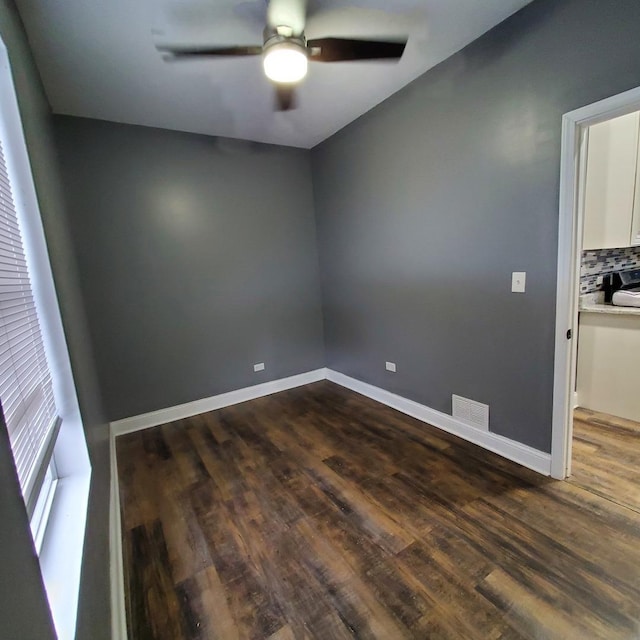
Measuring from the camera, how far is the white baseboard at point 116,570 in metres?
1.26

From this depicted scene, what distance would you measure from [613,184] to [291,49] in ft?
8.82

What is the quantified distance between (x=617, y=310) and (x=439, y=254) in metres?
1.45

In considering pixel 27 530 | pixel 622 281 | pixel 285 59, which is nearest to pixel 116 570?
pixel 27 530

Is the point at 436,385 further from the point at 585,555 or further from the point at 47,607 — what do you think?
the point at 47,607

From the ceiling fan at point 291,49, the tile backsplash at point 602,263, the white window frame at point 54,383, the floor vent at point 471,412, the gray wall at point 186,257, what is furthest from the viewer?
the tile backsplash at point 602,263

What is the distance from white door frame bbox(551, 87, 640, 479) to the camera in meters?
1.67

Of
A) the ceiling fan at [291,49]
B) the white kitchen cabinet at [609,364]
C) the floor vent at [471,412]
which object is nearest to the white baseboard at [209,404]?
the floor vent at [471,412]

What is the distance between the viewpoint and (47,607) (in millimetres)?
617

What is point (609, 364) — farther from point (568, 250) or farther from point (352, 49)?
point (352, 49)

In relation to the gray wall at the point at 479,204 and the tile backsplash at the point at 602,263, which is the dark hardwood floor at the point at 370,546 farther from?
the tile backsplash at the point at 602,263

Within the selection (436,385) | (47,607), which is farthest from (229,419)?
(47,607)

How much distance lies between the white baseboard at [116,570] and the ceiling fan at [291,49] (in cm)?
253

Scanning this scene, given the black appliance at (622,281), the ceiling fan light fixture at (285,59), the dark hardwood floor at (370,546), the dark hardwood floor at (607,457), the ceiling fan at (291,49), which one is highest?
the ceiling fan at (291,49)

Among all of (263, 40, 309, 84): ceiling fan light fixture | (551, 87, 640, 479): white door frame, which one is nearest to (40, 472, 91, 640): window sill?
(263, 40, 309, 84): ceiling fan light fixture
